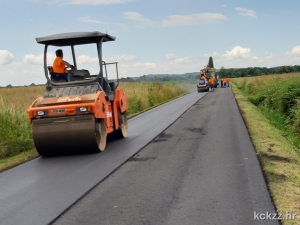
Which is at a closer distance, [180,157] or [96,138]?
[180,157]

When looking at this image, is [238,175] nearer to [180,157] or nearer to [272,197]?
[272,197]

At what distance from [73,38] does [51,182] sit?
4.37 metres

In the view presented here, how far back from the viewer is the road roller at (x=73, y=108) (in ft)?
30.9

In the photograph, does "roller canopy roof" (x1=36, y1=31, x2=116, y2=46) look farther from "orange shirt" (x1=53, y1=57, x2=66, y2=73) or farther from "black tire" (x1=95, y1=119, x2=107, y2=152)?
"black tire" (x1=95, y1=119, x2=107, y2=152)

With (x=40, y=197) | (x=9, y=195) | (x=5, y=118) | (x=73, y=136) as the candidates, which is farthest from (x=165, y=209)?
(x=5, y=118)

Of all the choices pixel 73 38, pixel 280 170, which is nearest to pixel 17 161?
pixel 73 38

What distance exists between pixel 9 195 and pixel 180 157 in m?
3.54

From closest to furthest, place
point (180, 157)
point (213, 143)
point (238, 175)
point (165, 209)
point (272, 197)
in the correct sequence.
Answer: point (165, 209) → point (272, 197) → point (238, 175) → point (180, 157) → point (213, 143)

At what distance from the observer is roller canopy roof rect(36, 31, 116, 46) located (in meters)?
10.4

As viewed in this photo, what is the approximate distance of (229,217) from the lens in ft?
16.7

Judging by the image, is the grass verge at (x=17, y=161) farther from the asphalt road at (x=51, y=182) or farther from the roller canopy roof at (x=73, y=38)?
the roller canopy roof at (x=73, y=38)

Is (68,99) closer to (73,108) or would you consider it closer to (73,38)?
(73,108)

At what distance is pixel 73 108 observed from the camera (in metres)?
9.45

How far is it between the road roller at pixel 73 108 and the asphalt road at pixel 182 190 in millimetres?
1224
